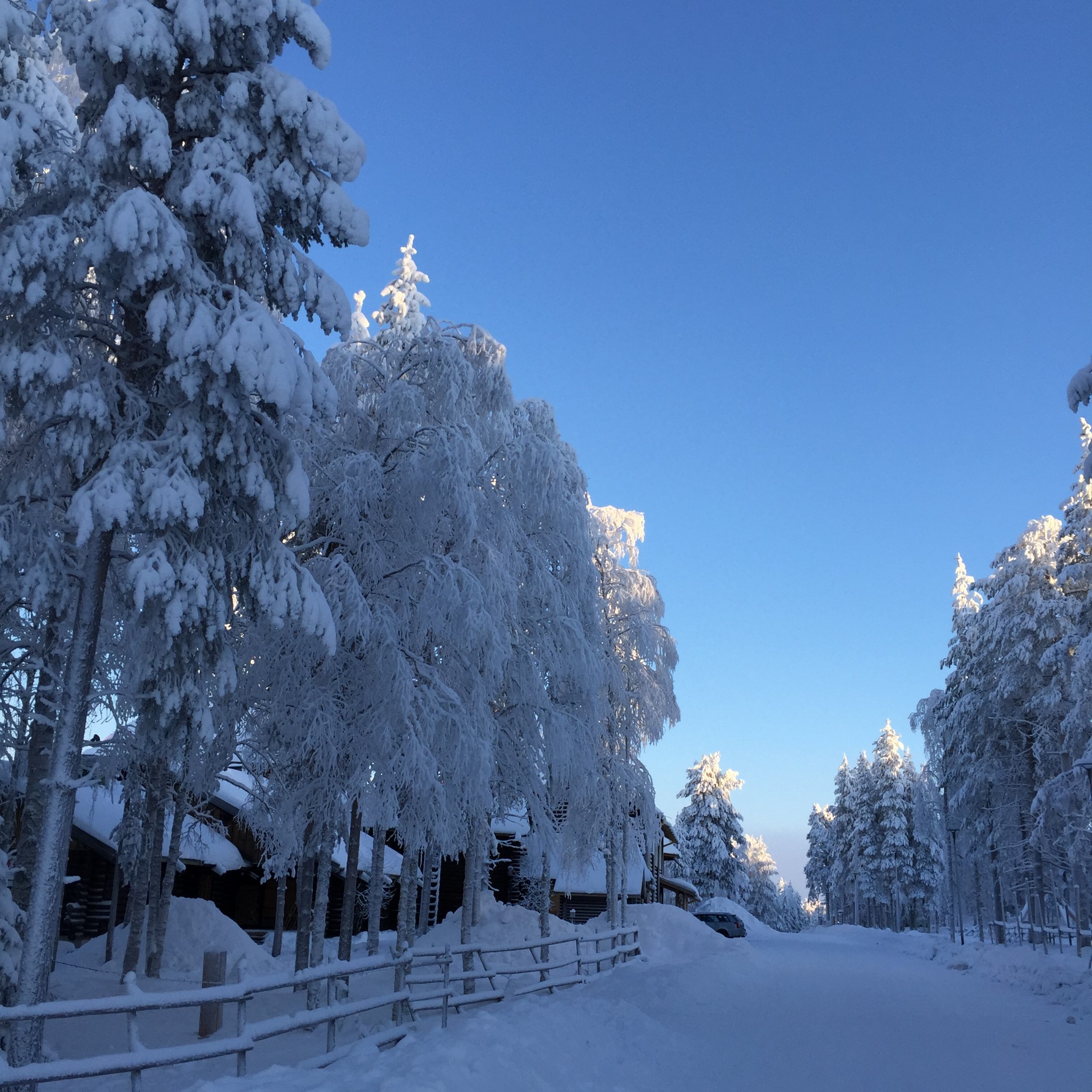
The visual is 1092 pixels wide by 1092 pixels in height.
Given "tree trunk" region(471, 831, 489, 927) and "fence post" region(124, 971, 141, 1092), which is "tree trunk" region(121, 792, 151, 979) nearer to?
"tree trunk" region(471, 831, 489, 927)

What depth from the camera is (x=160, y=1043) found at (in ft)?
43.1

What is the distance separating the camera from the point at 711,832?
66.2 meters

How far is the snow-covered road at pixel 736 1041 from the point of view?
9.45 meters

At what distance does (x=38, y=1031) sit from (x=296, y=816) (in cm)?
540

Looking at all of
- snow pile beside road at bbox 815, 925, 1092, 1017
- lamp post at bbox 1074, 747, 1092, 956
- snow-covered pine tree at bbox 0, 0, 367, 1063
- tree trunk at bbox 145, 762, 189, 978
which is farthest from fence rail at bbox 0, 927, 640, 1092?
lamp post at bbox 1074, 747, 1092, 956

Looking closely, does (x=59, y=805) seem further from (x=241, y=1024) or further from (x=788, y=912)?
(x=788, y=912)

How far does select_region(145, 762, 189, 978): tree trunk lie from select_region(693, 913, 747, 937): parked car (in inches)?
1077

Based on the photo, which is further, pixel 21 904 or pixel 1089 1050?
pixel 1089 1050

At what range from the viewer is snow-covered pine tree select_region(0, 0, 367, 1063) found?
8.95 meters

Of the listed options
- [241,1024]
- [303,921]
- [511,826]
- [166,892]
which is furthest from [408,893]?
[511,826]

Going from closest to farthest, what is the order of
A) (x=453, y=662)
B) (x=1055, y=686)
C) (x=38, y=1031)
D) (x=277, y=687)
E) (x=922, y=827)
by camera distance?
(x=38, y=1031), (x=277, y=687), (x=453, y=662), (x=1055, y=686), (x=922, y=827)

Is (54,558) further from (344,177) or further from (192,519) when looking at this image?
(344,177)

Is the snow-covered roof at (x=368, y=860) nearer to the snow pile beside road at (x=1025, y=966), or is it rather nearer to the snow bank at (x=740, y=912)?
the snow pile beside road at (x=1025, y=966)

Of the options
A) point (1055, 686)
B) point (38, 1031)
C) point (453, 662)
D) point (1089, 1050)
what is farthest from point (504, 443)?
point (1055, 686)
